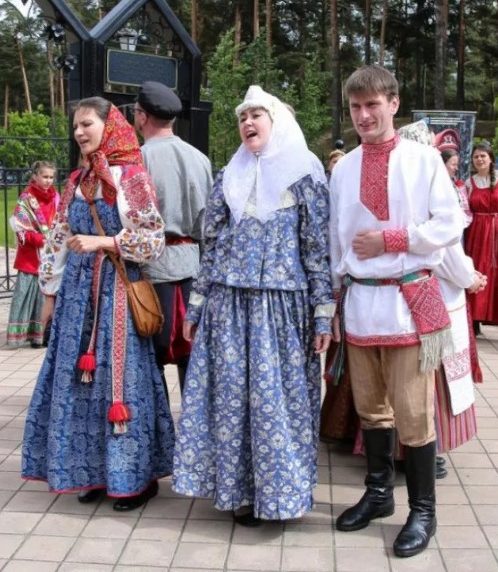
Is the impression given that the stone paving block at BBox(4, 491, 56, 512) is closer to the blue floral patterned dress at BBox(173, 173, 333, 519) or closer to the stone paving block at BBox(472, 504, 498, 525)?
the blue floral patterned dress at BBox(173, 173, 333, 519)

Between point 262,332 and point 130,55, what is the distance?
406cm

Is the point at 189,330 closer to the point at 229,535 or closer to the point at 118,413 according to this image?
the point at 118,413

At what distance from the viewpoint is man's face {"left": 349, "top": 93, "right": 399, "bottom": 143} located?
9.48 ft

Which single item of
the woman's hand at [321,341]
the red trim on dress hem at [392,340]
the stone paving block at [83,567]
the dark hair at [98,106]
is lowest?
the stone paving block at [83,567]

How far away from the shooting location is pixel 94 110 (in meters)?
3.30

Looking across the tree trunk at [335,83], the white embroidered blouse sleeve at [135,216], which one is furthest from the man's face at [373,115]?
the tree trunk at [335,83]

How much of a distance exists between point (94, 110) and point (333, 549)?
6.57 feet

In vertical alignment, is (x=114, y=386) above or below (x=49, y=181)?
below

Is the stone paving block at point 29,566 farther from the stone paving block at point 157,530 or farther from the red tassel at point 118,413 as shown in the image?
the red tassel at point 118,413

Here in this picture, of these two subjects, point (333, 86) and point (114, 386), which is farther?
point (333, 86)

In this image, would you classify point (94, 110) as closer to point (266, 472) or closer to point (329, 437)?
point (266, 472)

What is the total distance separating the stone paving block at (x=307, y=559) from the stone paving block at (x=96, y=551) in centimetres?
64

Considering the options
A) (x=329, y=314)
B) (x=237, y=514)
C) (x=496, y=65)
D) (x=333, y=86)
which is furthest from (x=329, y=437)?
(x=496, y=65)

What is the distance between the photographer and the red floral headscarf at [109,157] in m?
3.32
